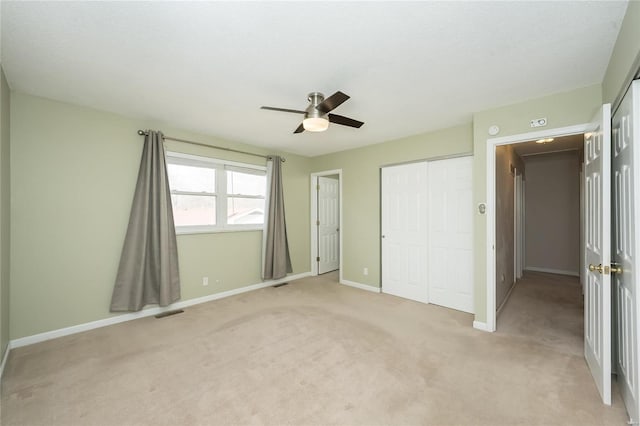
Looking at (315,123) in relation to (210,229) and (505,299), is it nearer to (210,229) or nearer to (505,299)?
(210,229)

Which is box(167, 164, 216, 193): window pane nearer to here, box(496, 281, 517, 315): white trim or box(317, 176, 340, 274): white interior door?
box(317, 176, 340, 274): white interior door

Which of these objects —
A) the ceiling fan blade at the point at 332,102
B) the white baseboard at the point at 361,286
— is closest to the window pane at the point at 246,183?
the white baseboard at the point at 361,286

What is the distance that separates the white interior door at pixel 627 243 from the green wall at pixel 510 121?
0.64 meters

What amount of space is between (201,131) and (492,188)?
12.4ft

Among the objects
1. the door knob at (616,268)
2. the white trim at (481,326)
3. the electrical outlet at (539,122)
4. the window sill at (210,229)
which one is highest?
the electrical outlet at (539,122)

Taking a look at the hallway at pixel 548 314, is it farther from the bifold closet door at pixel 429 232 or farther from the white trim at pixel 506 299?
the bifold closet door at pixel 429 232

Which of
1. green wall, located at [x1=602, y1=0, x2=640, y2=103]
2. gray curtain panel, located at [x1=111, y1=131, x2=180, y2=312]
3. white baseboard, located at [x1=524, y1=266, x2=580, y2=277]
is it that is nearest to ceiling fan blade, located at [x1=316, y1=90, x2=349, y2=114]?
green wall, located at [x1=602, y1=0, x2=640, y2=103]

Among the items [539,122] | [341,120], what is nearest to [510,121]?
[539,122]

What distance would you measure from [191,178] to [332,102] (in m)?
2.66

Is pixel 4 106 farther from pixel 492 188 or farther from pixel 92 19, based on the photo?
pixel 492 188

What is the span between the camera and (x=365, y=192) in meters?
4.64

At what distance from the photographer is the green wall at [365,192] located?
405 cm

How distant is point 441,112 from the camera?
10.1 ft

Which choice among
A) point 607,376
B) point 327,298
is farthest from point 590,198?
point 327,298
